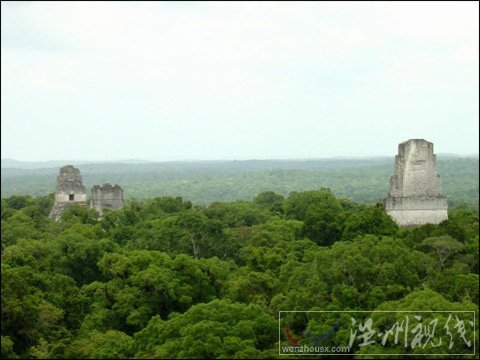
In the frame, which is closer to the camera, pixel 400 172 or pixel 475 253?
pixel 475 253

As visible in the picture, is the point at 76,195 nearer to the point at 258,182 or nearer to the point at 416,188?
the point at 416,188

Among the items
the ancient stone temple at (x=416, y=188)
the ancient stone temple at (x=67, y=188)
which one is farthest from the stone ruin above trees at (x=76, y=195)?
the ancient stone temple at (x=416, y=188)

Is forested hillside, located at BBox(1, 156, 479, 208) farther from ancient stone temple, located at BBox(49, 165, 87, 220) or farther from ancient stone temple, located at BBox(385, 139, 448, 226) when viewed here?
ancient stone temple, located at BBox(385, 139, 448, 226)

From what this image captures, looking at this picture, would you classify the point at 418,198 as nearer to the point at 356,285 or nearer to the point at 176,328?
the point at 356,285

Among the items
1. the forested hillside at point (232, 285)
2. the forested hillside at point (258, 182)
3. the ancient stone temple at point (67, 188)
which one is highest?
the ancient stone temple at point (67, 188)

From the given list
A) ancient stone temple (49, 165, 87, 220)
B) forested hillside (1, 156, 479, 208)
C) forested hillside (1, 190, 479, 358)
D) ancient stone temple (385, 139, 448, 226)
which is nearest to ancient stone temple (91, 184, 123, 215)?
ancient stone temple (49, 165, 87, 220)

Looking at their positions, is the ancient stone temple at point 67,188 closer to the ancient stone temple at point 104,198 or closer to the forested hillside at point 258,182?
the ancient stone temple at point 104,198

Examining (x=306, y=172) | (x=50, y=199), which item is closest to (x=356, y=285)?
(x=50, y=199)
